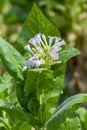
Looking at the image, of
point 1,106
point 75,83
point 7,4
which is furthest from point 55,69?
point 7,4

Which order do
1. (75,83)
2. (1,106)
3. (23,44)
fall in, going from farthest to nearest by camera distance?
(75,83)
(23,44)
(1,106)

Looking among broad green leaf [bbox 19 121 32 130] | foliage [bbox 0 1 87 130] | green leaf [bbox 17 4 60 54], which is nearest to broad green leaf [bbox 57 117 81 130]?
foliage [bbox 0 1 87 130]

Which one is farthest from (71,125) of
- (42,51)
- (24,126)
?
(42,51)

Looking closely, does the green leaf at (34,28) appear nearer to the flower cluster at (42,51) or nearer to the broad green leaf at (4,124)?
the flower cluster at (42,51)

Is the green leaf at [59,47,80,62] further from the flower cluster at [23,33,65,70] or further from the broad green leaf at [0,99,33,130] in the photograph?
the broad green leaf at [0,99,33,130]

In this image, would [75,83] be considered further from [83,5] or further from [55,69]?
[55,69]
